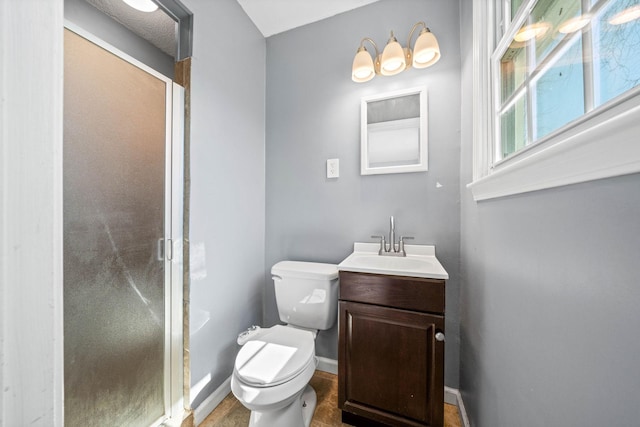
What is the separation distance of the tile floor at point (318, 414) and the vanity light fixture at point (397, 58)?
6.42 ft

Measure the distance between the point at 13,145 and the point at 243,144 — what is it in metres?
1.37

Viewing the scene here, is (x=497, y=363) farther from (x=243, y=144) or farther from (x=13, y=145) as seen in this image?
(x=243, y=144)

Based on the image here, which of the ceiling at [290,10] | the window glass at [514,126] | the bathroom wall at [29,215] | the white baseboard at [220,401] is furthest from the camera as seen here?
the ceiling at [290,10]

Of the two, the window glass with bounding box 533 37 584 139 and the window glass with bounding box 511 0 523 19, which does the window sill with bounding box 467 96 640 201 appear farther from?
the window glass with bounding box 511 0 523 19

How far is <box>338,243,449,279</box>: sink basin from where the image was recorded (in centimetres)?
113

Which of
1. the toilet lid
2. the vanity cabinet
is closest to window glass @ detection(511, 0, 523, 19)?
the vanity cabinet

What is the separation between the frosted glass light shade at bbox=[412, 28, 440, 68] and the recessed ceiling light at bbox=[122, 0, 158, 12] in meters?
1.35

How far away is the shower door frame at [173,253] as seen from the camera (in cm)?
114

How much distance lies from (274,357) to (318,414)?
507mm

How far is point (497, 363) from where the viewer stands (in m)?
0.81

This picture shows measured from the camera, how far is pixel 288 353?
3.69ft

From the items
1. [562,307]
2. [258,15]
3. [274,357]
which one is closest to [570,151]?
[562,307]

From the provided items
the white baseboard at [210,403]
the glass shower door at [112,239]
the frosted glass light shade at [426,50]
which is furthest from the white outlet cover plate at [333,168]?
the white baseboard at [210,403]

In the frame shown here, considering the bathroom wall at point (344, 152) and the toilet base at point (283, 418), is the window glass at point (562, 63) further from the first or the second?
the toilet base at point (283, 418)
